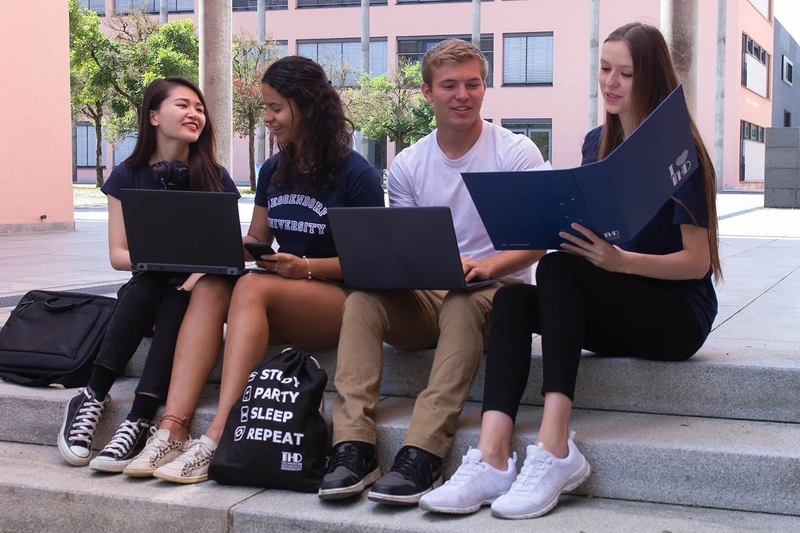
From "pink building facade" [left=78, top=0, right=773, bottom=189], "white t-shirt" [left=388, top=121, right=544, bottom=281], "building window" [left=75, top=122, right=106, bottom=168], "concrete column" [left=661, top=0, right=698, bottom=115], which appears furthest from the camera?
"building window" [left=75, top=122, right=106, bottom=168]

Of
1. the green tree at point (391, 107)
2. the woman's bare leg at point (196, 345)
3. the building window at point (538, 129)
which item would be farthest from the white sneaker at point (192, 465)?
the building window at point (538, 129)

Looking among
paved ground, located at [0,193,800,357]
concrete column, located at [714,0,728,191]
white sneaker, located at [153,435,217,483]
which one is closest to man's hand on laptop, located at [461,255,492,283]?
white sneaker, located at [153,435,217,483]

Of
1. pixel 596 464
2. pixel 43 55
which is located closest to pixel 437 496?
pixel 596 464

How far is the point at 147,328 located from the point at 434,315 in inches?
40.0

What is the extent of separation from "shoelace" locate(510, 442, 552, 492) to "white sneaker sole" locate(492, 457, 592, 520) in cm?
7

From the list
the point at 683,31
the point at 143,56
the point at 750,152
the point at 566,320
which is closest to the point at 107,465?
the point at 566,320

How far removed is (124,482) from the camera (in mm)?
2924

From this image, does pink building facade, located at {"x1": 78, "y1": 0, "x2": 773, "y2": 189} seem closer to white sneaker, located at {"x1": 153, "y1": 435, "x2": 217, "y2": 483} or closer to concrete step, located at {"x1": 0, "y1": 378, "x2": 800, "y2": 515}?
concrete step, located at {"x1": 0, "y1": 378, "x2": 800, "y2": 515}

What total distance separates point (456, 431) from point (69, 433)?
4.25ft

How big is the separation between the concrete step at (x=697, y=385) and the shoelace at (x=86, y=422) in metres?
1.32

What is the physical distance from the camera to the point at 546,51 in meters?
36.1

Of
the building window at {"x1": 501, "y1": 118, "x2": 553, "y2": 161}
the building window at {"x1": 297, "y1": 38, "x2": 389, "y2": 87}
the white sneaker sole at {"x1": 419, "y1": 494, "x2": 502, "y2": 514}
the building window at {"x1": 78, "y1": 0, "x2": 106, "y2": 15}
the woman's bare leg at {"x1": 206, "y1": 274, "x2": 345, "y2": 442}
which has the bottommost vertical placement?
the white sneaker sole at {"x1": 419, "y1": 494, "x2": 502, "y2": 514}

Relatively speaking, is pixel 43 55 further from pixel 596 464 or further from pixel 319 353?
pixel 596 464

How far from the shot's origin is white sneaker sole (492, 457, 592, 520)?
8.26 feet
